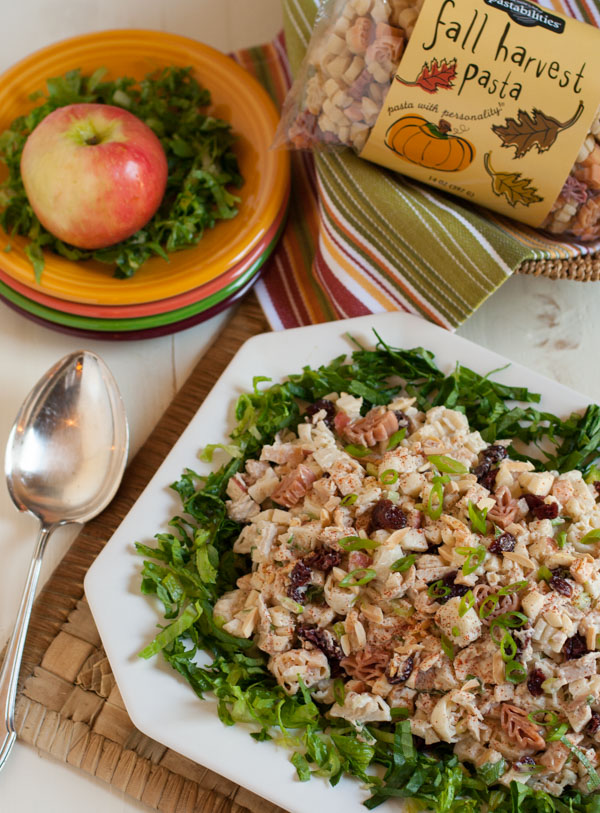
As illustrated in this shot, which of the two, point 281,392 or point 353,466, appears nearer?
point 353,466

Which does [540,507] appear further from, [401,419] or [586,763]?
[586,763]

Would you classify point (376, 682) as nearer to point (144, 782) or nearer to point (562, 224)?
point (144, 782)

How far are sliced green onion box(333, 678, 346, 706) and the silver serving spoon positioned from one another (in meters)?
0.63

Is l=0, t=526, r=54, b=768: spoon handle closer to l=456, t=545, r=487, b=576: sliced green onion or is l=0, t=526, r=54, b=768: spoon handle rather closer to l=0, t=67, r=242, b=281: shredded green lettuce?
l=0, t=67, r=242, b=281: shredded green lettuce

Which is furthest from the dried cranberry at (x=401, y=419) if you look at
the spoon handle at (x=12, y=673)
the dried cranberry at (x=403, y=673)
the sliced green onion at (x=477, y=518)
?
the spoon handle at (x=12, y=673)

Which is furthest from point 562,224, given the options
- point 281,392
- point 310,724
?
point 310,724

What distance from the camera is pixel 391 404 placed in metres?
1.62

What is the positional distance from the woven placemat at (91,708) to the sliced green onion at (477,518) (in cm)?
64

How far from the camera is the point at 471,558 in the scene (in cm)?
134

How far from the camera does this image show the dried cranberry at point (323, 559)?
1.40m

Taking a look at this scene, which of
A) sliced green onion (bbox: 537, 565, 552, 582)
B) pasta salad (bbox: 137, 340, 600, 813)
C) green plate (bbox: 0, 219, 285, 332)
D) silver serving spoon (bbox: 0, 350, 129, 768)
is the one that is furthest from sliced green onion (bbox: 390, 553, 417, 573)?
green plate (bbox: 0, 219, 285, 332)

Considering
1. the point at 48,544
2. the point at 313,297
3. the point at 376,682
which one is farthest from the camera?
the point at 313,297

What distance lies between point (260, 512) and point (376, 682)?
39cm

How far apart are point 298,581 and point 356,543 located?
4.8 inches
